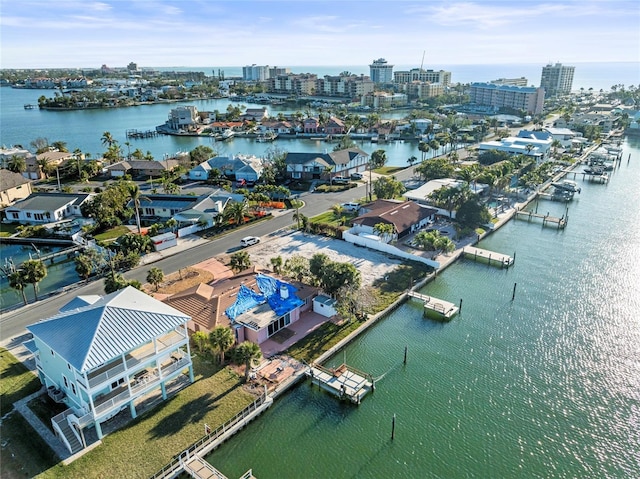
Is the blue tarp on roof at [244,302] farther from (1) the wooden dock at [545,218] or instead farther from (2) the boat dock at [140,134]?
(2) the boat dock at [140,134]

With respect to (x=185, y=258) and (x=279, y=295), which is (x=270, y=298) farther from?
(x=185, y=258)

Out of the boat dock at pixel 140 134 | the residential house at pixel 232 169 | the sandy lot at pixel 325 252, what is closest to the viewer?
the sandy lot at pixel 325 252

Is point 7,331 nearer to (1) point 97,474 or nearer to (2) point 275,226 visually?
(1) point 97,474

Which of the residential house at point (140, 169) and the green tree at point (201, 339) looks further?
the residential house at point (140, 169)

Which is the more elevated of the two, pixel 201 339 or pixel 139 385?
pixel 201 339

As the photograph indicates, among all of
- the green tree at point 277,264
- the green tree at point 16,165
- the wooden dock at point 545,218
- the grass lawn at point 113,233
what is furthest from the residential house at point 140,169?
the wooden dock at point 545,218

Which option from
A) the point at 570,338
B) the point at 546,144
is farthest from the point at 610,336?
the point at 546,144

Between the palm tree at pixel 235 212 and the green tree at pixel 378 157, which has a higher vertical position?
the green tree at pixel 378 157

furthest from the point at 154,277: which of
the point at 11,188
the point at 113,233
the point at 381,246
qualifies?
the point at 11,188
